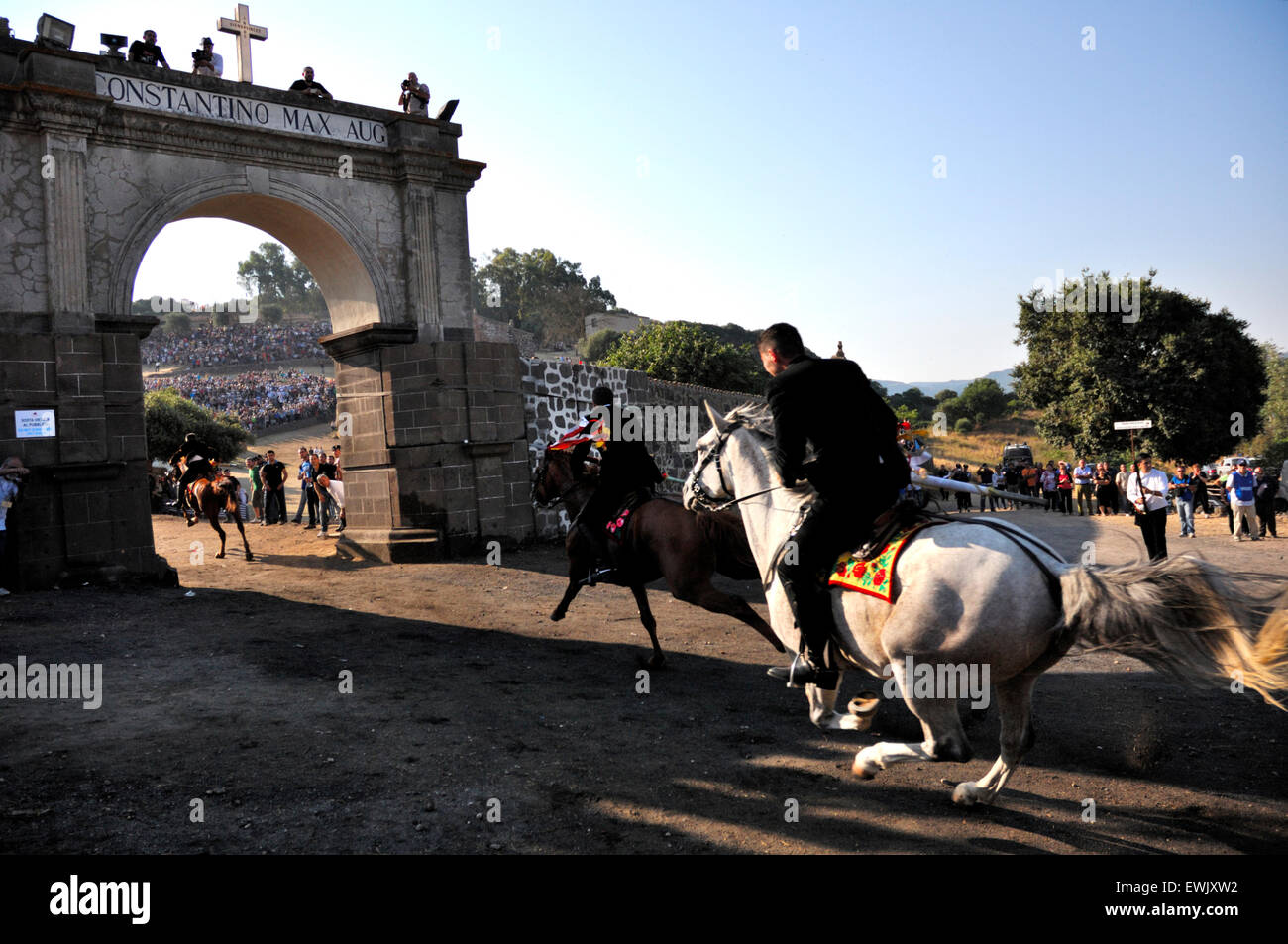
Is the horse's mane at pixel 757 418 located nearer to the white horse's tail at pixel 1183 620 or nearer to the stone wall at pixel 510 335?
the white horse's tail at pixel 1183 620

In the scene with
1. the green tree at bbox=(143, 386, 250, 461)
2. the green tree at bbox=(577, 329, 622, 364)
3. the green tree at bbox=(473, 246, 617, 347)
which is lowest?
the green tree at bbox=(143, 386, 250, 461)

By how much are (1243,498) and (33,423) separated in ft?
69.7

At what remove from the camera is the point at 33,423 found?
10.8 meters

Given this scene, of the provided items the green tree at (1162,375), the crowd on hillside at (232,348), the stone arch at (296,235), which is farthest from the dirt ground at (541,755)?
the crowd on hillside at (232,348)

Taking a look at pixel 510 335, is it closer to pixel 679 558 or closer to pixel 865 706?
pixel 679 558

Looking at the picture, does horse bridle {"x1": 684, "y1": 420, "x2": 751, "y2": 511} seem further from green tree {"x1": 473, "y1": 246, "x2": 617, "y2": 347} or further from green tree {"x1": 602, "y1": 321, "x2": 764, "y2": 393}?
green tree {"x1": 473, "y1": 246, "x2": 617, "y2": 347}

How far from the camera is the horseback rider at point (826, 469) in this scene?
177 inches

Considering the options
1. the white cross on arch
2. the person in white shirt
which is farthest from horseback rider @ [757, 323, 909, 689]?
the white cross on arch

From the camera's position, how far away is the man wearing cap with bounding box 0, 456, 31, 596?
10.3 m

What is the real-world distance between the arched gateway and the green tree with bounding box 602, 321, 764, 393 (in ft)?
55.4

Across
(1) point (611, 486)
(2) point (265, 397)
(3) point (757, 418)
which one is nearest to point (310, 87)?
(1) point (611, 486)

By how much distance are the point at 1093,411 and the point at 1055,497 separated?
1169cm
